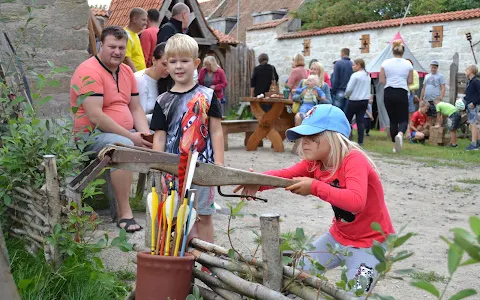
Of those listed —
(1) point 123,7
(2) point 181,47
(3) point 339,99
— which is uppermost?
(1) point 123,7

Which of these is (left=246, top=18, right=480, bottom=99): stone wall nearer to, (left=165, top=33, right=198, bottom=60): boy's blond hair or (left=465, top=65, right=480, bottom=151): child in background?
(left=465, top=65, right=480, bottom=151): child in background

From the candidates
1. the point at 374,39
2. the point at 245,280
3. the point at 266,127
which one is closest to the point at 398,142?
the point at 266,127

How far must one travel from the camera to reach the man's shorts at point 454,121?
12.9m

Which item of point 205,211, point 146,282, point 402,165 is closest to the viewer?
point 146,282

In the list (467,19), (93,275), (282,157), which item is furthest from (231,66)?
(93,275)

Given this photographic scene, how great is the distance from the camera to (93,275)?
3092 millimetres

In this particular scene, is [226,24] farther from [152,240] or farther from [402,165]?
[152,240]

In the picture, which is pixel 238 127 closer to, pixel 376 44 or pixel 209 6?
pixel 376 44

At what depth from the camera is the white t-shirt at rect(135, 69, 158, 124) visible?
5535 mm

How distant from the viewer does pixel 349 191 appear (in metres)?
2.78

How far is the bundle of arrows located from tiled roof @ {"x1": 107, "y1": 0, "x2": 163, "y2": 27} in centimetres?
1489

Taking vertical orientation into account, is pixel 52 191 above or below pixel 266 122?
above

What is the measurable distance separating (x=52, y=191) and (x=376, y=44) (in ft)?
54.5

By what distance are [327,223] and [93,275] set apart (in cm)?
278
